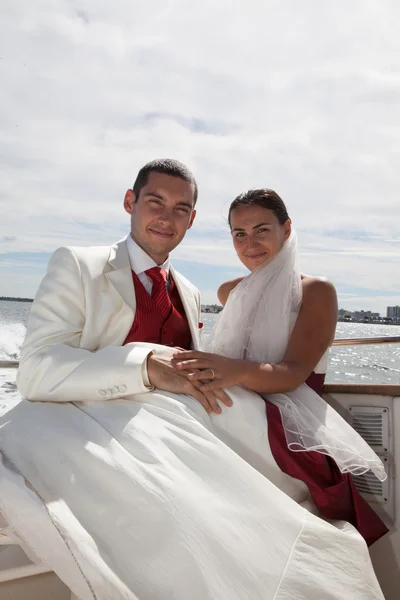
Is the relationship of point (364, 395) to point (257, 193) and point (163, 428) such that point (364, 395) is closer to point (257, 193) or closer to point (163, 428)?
point (257, 193)

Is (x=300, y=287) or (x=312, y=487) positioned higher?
(x=300, y=287)

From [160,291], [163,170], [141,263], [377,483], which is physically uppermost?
[163,170]

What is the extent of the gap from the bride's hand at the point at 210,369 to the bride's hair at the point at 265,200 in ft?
2.56

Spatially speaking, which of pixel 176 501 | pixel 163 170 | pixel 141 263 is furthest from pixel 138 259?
pixel 176 501

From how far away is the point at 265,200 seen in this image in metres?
2.25

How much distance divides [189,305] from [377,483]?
1.10 meters

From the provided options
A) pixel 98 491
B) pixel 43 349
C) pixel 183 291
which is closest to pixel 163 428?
pixel 98 491

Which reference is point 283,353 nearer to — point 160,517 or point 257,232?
point 257,232

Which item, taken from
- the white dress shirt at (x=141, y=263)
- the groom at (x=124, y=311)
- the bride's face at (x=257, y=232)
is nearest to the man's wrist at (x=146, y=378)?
the groom at (x=124, y=311)

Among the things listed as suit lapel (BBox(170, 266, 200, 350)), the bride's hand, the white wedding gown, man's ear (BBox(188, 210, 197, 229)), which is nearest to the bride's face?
man's ear (BBox(188, 210, 197, 229))

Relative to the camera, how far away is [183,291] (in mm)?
2359

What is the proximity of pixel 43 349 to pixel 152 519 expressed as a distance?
2.36 ft

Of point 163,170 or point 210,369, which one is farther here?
point 163,170

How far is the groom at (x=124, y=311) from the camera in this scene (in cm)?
167
